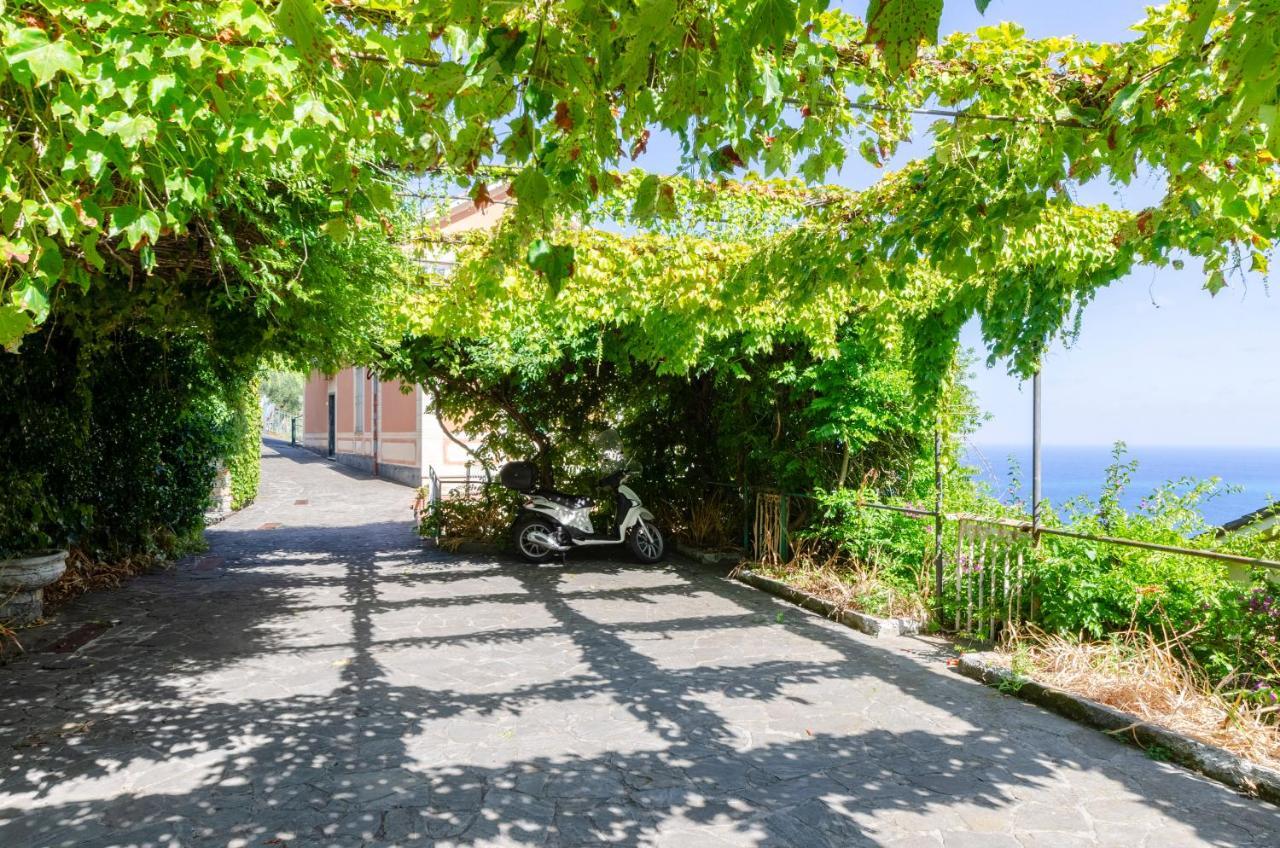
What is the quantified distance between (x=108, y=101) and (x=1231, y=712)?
213 inches

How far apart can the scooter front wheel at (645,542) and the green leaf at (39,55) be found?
824 cm

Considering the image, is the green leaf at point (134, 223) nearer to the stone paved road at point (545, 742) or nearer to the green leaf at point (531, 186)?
the green leaf at point (531, 186)

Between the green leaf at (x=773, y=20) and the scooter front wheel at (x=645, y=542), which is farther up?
the green leaf at (x=773, y=20)

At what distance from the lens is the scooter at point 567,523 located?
31.1ft

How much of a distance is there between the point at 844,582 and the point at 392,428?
17.1 metres

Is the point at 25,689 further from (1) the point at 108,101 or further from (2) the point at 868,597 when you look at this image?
(2) the point at 868,597

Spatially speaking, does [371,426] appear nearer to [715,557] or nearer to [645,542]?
[645,542]

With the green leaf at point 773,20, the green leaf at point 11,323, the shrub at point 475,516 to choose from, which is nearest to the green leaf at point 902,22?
the green leaf at point 773,20

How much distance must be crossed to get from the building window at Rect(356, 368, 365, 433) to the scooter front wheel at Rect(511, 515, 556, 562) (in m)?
17.5

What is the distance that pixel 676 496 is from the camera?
10.9 metres

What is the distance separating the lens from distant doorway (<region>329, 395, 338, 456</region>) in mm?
30203

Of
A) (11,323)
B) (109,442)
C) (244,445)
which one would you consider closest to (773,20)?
(11,323)

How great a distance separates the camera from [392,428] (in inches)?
848

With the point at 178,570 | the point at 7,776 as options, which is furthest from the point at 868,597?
the point at 178,570
